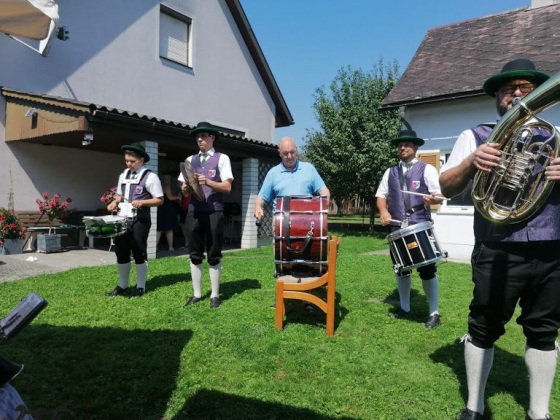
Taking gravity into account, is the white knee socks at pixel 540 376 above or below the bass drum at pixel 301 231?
below

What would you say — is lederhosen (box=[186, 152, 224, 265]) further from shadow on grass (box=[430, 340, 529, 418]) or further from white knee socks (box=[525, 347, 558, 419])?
white knee socks (box=[525, 347, 558, 419])

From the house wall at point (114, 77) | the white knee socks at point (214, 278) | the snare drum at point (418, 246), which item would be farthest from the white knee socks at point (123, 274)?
the house wall at point (114, 77)

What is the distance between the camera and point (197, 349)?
11.6 ft

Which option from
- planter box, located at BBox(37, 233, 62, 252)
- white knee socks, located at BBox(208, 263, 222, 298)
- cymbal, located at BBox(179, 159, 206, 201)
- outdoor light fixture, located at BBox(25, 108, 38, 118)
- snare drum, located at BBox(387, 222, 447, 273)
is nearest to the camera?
snare drum, located at BBox(387, 222, 447, 273)

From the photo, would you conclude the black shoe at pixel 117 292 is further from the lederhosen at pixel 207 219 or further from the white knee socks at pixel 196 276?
the lederhosen at pixel 207 219

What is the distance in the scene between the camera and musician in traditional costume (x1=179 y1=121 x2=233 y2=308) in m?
4.77

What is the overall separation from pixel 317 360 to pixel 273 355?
14.5 inches

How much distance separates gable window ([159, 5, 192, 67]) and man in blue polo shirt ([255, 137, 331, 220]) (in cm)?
841

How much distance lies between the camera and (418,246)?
3766mm

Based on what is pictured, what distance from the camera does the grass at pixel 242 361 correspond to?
106 inches

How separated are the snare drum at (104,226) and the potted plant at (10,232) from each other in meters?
4.54

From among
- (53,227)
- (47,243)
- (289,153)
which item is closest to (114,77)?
(53,227)

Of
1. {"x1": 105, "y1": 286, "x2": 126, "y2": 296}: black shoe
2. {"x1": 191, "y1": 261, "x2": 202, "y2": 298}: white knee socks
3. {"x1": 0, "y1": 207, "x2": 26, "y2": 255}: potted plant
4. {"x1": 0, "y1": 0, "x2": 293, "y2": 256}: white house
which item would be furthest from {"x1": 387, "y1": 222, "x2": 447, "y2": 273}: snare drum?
{"x1": 0, "y1": 207, "x2": 26, "y2": 255}: potted plant

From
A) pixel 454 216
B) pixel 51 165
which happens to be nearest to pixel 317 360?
pixel 454 216
